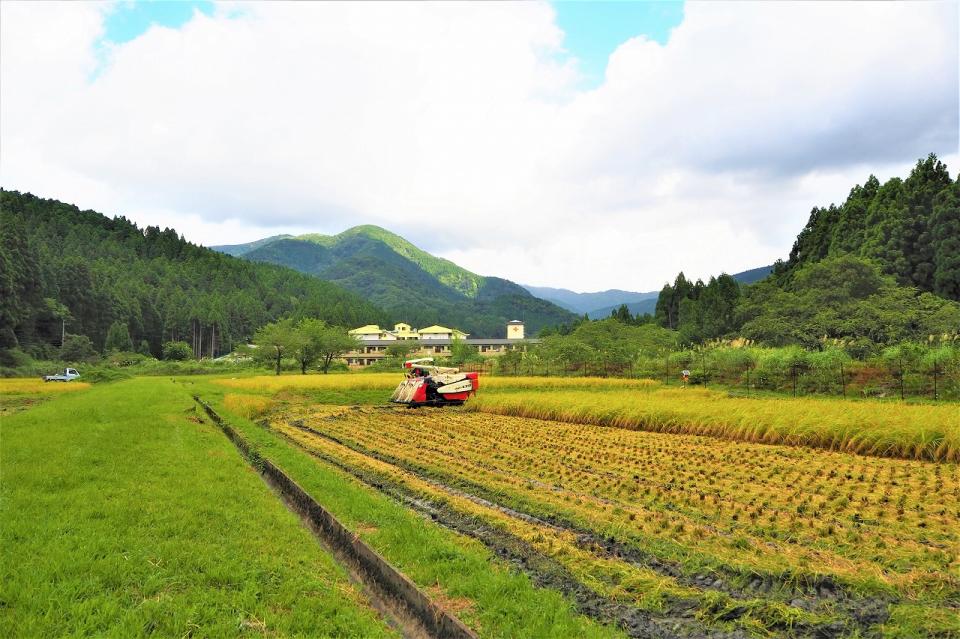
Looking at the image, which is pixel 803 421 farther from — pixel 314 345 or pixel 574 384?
pixel 314 345

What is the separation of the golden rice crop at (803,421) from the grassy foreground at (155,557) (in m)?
11.6

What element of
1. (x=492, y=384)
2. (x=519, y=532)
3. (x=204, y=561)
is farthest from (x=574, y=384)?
(x=204, y=561)

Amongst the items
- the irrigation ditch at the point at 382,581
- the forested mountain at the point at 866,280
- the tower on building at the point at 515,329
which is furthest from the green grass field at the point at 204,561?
the tower on building at the point at 515,329

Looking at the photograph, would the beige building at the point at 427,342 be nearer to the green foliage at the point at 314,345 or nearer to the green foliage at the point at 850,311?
the green foliage at the point at 314,345

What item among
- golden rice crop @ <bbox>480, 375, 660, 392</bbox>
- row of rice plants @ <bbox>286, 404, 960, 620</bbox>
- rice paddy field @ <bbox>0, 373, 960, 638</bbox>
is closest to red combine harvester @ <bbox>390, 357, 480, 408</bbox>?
golden rice crop @ <bbox>480, 375, 660, 392</bbox>

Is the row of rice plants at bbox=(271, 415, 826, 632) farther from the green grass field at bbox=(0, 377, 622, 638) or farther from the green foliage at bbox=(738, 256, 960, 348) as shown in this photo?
the green foliage at bbox=(738, 256, 960, 348)

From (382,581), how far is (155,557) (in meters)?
2.27

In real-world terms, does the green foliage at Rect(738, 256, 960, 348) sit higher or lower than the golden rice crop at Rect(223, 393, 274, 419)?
higher

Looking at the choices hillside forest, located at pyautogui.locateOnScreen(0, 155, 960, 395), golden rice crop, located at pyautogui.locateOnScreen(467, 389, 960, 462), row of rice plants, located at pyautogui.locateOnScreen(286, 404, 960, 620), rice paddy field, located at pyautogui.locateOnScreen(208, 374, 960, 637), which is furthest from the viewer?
hillside forest, located at pyautogui.locateOnScreen(0, 155, 960, 395)

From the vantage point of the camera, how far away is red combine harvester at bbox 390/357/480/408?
2562 centimetres

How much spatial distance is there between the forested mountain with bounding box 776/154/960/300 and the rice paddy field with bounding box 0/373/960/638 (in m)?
43.3

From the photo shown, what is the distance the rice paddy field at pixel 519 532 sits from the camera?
14.9 ft

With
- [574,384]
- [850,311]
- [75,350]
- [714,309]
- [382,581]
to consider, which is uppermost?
[714,309]

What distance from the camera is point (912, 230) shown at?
2009 inches
